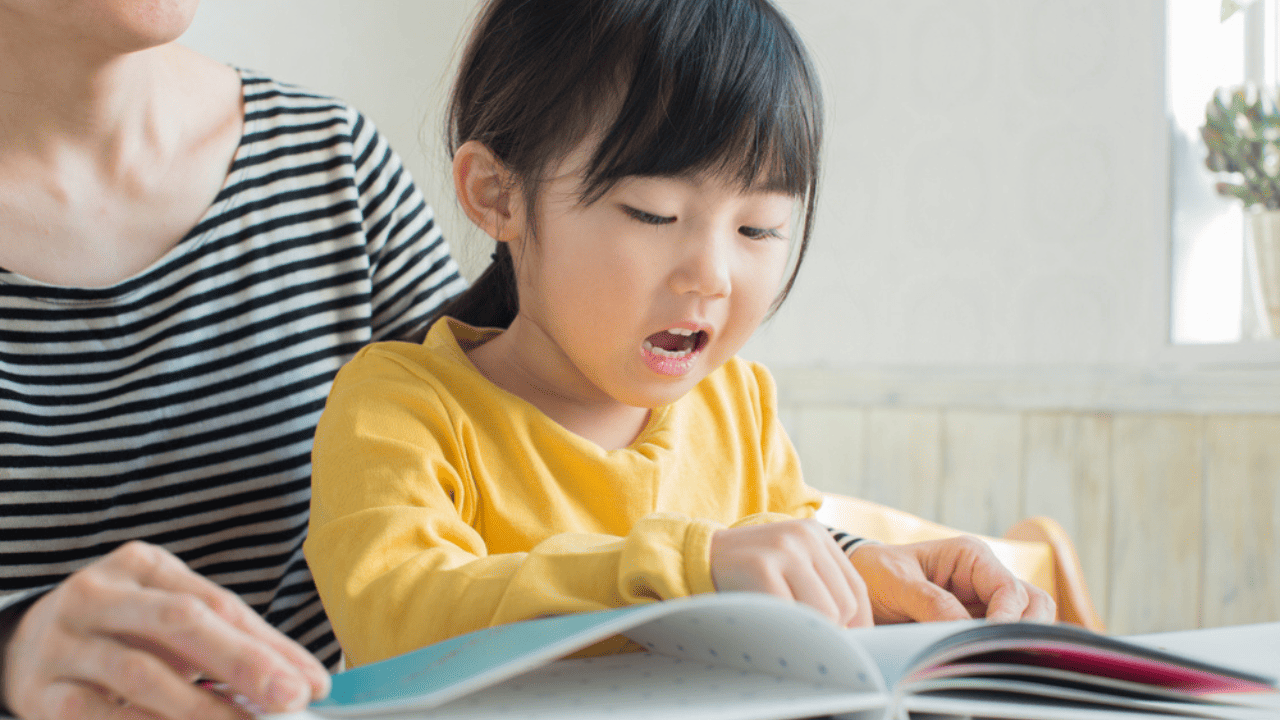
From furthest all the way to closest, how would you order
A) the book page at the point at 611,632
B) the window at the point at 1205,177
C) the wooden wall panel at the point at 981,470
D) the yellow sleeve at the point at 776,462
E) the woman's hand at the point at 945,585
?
the wooden wall panel at the point at 981,470 < the window at the point at 1205,177 < the yellow sleeve at the point at 776,462 < the woman's hand at the point at 945,585 < the book page at the point at 611,632

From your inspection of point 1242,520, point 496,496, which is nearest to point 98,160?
point 496,496

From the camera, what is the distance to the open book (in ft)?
1.17

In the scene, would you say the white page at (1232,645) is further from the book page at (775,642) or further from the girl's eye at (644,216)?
the girl's eye at (644,216)

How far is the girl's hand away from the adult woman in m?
0.47

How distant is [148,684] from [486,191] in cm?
47

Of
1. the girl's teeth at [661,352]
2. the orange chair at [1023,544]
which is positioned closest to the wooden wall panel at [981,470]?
the orange chair at [1023,544]

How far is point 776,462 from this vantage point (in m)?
0.91

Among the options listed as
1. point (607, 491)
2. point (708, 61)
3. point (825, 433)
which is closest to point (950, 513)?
point (825, 433)

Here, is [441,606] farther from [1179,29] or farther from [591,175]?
[1179,29]

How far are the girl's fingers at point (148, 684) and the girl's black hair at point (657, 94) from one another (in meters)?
0.39

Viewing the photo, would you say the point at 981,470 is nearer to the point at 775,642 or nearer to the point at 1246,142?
the point at 1246,142

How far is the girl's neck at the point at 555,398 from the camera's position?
797 millimetres

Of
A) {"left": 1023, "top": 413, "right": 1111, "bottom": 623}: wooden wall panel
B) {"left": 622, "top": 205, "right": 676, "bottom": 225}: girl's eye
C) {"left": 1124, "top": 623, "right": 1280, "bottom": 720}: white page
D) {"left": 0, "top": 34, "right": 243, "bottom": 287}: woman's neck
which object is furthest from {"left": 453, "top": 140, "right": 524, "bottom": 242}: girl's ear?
{"left": 1023, "top": 413, "right": 1111, "bottom": 623}: wooden wall panel

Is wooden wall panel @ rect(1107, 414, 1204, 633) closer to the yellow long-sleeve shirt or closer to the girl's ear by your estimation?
the yellow long-sleeve shirt
